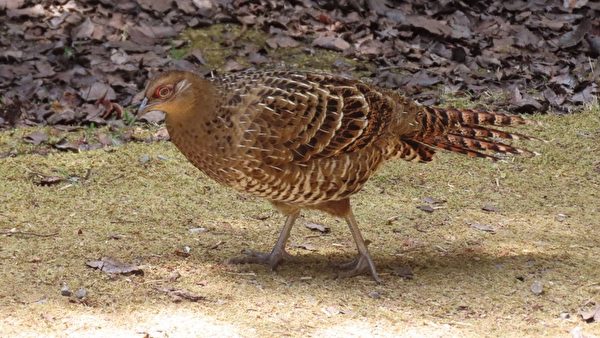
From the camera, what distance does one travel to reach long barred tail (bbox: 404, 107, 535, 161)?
237 inches

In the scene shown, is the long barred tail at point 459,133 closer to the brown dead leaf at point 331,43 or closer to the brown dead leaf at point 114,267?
the brown dead leaf at point 114,267

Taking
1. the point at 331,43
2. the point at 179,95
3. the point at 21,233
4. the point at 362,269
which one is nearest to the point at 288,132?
the point at 179,95

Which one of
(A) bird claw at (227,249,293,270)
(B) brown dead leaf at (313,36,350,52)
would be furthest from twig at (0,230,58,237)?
(B) brown dead leaf at (313,36,350,52)

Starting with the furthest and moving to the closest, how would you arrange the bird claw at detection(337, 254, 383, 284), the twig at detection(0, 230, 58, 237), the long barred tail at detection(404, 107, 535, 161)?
the long barred tail at detection(404, 107, 535, 161)
the twig at detection(0, 230, 58, 237)
the bird claw at detection(337, 254, 383, 284)

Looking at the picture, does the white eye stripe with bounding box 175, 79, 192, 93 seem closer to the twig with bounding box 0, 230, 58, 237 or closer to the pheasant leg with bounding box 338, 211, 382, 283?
the pheasant leg with bounding box 338, 211, 382, 283

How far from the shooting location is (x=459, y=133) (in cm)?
615

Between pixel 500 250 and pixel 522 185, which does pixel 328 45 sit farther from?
pixel 500 250

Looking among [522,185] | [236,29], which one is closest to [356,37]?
[236,29]

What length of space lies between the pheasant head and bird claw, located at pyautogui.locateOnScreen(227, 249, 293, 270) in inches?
39.1

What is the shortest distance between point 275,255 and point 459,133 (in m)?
1.44

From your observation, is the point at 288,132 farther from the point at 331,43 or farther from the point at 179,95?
the point at 331,43

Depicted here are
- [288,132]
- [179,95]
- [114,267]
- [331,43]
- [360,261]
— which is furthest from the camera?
[331,43]

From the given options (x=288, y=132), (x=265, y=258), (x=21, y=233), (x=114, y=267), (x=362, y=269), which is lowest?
(x=21, y=233)

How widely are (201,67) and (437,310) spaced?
492cm
